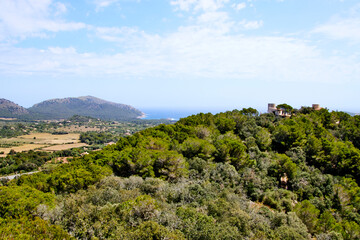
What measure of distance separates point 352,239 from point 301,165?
10.3m

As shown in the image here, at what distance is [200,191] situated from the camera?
49.2 feet

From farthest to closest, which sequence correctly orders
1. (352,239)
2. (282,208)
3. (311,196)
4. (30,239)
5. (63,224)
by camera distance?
(311,196) → (282,208) → (352,239) → (63,224) → (30,239)

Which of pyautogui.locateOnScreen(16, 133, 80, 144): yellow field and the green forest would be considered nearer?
the green forest

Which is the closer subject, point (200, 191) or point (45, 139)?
point (200, 191)

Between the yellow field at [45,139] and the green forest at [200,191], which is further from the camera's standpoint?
the yellow field at [45,139]

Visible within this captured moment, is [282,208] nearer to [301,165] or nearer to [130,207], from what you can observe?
[301,165]

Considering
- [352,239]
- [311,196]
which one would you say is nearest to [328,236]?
[352,239]

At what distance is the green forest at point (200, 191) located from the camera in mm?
10352

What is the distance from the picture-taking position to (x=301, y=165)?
24.3 m

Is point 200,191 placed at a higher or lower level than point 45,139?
higher

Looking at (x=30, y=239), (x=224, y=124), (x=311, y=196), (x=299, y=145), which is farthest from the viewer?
(x=224, y=124)

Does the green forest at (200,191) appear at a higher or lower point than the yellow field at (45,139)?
higher

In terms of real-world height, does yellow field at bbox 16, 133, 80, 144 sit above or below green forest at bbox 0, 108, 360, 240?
below

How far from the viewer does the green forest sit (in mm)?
10352
